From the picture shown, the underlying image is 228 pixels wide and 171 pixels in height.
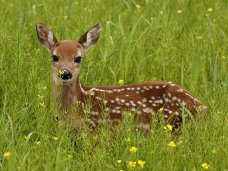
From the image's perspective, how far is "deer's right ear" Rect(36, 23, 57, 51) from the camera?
7.25 metres

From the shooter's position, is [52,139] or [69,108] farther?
[69,108]

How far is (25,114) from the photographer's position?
628 cm

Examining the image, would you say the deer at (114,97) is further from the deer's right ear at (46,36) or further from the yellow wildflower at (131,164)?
the yellow wildflower at (131,164)

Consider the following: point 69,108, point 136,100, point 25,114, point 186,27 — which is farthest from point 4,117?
point 186,27

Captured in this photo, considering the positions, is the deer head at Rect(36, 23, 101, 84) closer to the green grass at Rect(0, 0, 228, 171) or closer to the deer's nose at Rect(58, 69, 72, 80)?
the deer's nose at Rect(58, 69, 72, 80)

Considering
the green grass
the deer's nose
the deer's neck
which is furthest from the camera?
the deer's neck

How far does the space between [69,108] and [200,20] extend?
Result: 9.71 feet

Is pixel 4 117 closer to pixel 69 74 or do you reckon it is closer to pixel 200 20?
pixel 69 74

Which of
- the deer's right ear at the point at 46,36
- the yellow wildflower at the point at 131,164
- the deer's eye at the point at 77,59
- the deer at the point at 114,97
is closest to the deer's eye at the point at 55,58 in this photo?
the deer at the point at 114,97

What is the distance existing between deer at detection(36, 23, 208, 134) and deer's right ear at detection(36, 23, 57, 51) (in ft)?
0.69

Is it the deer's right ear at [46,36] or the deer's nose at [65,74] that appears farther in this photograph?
the deer's right ear at [46,36]

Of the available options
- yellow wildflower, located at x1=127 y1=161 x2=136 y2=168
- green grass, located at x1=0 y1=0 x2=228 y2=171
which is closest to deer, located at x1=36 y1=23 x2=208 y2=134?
green grass, located at x1=0 y1=0 x2=228 y2=171

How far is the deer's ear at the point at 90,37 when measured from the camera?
7.27 metres

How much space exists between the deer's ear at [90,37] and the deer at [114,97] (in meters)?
0.21
